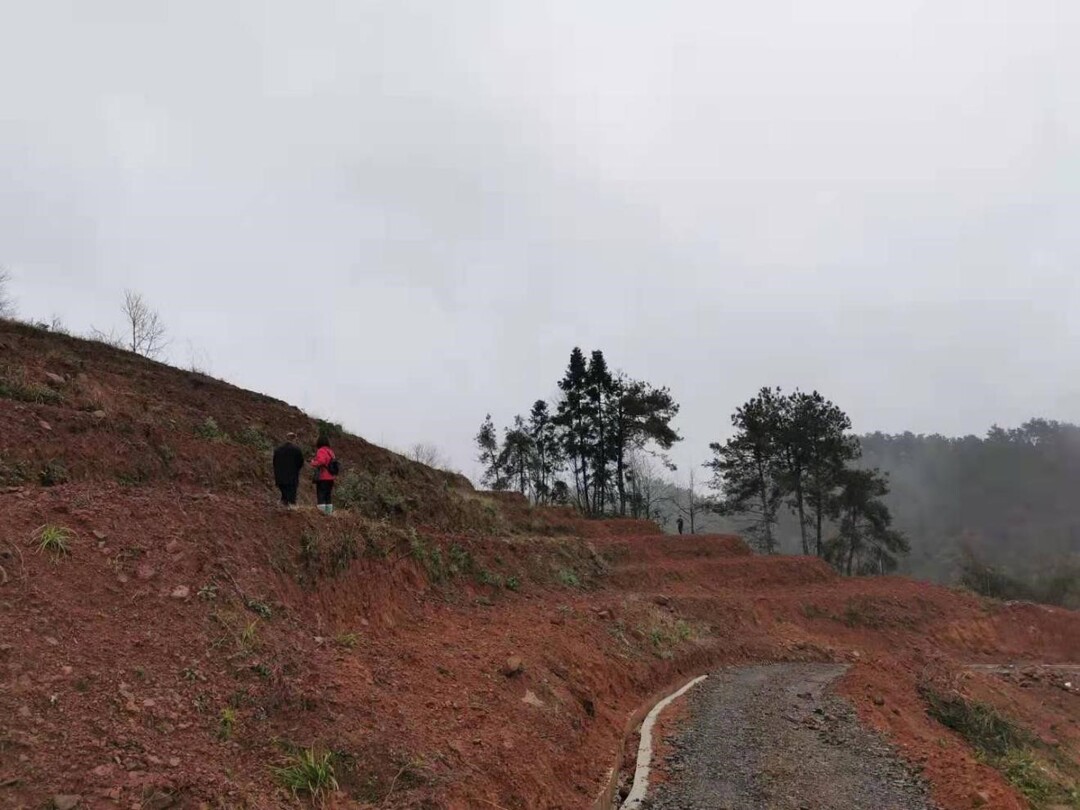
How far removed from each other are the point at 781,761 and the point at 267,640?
273 inches

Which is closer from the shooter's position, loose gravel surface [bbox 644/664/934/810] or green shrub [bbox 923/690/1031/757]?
loose gravel surface [bbox 644/664/934/810]

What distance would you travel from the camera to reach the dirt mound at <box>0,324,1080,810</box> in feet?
16.7

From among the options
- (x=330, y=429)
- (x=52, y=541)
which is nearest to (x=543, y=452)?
(x=330, y=429)

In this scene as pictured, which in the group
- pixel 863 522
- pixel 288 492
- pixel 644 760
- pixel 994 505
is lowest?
pixel 644 760

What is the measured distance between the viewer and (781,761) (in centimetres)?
903

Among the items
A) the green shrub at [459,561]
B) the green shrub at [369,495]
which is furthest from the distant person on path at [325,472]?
the green shrub at [369,495]

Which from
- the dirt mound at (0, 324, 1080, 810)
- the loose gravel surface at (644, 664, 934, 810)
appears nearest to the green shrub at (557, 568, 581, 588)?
the dirt mound at (0, 324, 1080, 810)

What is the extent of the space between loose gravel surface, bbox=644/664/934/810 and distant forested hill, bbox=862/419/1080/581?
189 ft

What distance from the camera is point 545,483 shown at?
1822 inches

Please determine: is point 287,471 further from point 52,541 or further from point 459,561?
point 52,541

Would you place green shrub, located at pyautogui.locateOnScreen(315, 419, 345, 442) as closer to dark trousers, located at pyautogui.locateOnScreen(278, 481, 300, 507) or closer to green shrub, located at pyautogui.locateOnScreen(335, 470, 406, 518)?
green shrub, located at pyautogui.locateOnScreen(335, 470, 406, 518)

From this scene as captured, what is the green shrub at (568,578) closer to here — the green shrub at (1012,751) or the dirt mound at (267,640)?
the dirt mound at (267,640)

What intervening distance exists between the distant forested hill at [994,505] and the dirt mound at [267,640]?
58.2 metres

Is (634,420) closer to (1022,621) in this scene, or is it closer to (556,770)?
(1022,621)
